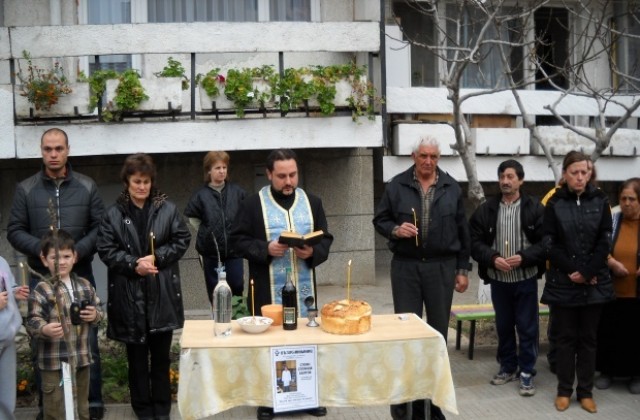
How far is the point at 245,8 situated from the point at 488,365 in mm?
6396

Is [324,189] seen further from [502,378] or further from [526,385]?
[526,385]

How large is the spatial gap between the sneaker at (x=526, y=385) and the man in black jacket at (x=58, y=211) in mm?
3442

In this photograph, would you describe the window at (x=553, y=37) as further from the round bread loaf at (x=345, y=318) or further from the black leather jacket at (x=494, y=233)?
the round bread loaf at (x=345, y=318)

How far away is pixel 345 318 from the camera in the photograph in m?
5.16

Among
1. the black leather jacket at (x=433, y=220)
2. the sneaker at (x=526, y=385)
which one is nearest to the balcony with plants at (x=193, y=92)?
the black leather jacket at (x=433, y=220)

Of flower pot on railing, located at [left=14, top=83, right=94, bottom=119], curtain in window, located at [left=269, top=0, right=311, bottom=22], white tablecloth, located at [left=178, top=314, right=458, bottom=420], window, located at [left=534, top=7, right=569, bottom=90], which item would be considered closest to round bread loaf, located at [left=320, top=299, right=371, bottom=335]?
white tablecloth, located at [left=178, top=314, right=458, bottom=420]

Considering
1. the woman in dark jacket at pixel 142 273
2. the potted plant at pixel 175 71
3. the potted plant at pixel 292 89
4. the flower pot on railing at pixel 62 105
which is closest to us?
the woman in dark jacket at pixel 142 273

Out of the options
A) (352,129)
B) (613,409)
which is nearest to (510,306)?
(613,409)

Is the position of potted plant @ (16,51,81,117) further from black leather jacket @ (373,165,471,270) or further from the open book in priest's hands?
the open book in priest's hands

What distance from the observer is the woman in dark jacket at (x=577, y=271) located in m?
6.49

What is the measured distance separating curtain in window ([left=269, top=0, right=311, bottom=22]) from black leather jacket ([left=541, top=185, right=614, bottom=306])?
6.28 m

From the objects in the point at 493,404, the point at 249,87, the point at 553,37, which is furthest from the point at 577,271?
the point at 553,37

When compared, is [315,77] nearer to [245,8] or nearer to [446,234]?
[245,8]

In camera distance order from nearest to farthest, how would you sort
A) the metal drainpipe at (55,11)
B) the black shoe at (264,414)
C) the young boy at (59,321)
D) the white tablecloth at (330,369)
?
the white tablecloth at (330,369) → the young boy at (59,321) → the black shoe at (264,414) → the metal drainpipe at (55,11)
